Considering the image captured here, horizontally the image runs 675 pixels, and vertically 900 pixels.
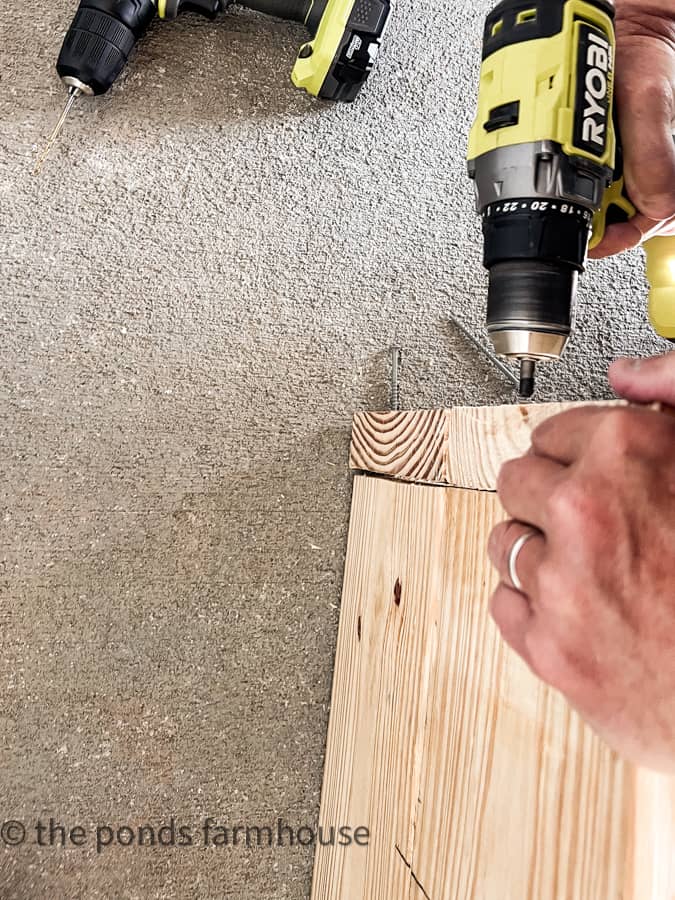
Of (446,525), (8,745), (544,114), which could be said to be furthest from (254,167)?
(8,745)

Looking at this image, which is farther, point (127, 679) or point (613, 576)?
point (127, 679)

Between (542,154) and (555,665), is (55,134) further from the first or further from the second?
(555,665)

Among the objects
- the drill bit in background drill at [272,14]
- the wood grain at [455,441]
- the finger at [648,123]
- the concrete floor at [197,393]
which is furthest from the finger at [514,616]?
the drill bit in background drill at [272,14]

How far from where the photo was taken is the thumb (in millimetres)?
281

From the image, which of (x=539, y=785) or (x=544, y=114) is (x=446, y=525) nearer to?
(x=539, y=785)

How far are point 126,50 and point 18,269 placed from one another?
31cm

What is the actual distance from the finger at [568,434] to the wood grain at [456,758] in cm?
13

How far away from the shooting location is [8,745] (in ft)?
2.62

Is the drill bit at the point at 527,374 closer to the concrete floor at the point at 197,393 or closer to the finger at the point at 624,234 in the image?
the finger at the point at 624,234

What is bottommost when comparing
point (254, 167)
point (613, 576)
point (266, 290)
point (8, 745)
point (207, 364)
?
point (8, 745)

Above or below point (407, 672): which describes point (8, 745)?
below

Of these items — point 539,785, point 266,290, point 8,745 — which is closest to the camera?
point 539,785

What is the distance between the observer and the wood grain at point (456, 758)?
0.29m

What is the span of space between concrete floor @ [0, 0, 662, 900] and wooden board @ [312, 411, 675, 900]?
132 mm
